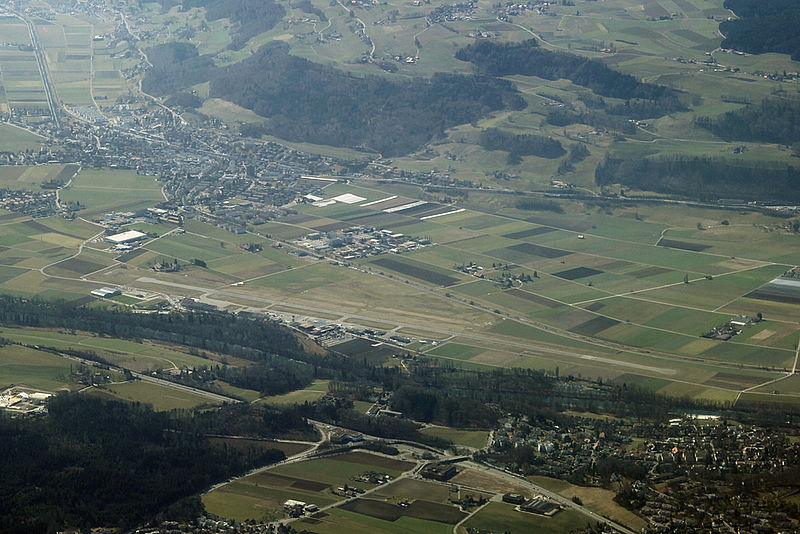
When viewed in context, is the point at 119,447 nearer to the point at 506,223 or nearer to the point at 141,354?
the point at 141,354

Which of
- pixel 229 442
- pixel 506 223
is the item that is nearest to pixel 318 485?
pixel 229 442

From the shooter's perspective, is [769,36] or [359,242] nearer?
[359,242]

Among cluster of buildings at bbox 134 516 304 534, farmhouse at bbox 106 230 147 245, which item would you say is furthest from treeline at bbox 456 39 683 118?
cluster of buildings at bbox 134 516 304 534

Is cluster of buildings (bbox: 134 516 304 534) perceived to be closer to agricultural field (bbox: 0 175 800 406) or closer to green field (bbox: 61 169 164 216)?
agricultural field (bbox: 0 175 800 406)

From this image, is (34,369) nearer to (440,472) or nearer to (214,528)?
(214,528)

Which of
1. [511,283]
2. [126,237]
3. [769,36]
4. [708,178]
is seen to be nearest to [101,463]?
[511,283]

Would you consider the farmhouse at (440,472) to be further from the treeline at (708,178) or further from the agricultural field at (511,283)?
the treeline at (708,178)

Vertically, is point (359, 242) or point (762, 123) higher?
point (762, 123)
